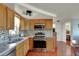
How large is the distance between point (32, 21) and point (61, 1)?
13.8 feet

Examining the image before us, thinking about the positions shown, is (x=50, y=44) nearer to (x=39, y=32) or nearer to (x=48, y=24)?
(x=39, y=32)

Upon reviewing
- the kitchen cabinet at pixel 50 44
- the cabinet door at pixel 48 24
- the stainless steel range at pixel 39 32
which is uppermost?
the cabinet door at pixel 48 24

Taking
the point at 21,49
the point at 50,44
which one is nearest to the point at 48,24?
the point at 50,44

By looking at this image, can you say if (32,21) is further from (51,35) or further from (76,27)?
(76,27)

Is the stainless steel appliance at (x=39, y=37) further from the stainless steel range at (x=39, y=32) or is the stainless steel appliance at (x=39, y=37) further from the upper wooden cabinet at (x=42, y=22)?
the upper wooden cabinet at (x=42, y=22)

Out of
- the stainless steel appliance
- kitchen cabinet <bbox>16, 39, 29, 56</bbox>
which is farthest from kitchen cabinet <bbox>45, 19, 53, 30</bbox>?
kitchen cabinet <bbox>16, 39, 29, 56</bbox>

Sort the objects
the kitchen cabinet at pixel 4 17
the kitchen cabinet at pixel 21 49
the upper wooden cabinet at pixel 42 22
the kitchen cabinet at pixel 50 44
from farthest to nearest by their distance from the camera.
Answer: the kitchen cabinet at pixel 50 44
the upper wooden cabinet at pixel 42 22
the kitchen cabinet at pixel 21 49
the kitchen cabinet at pixel 4 17

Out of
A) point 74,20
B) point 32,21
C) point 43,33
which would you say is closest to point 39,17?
point 32,21

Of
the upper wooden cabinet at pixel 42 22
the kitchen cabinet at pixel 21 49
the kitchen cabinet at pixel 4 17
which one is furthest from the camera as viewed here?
the upper wooden cabinet at pixel 42 22

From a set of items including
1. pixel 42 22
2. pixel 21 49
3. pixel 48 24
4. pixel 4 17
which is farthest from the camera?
pixel 48 24

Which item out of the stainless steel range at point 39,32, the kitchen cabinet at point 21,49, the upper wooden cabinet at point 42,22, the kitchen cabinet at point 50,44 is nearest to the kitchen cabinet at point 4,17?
the kitchen cabinet at point 21,49

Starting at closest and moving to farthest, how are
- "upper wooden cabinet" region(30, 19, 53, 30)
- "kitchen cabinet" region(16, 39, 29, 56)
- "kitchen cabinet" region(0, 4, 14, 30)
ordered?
"kitchen cabinet" region(0, 4, 14, 30), "kitchen cabinet" region(16, 39, 29, 56), "upper wooden cabinet" region(30, 19, 53, 30)

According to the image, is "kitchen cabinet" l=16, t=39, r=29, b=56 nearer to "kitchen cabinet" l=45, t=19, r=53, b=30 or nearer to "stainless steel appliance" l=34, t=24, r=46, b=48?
"stainless steel appliance" l=34, t=24, r=46, b=48

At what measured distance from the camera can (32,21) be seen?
5.52 m
